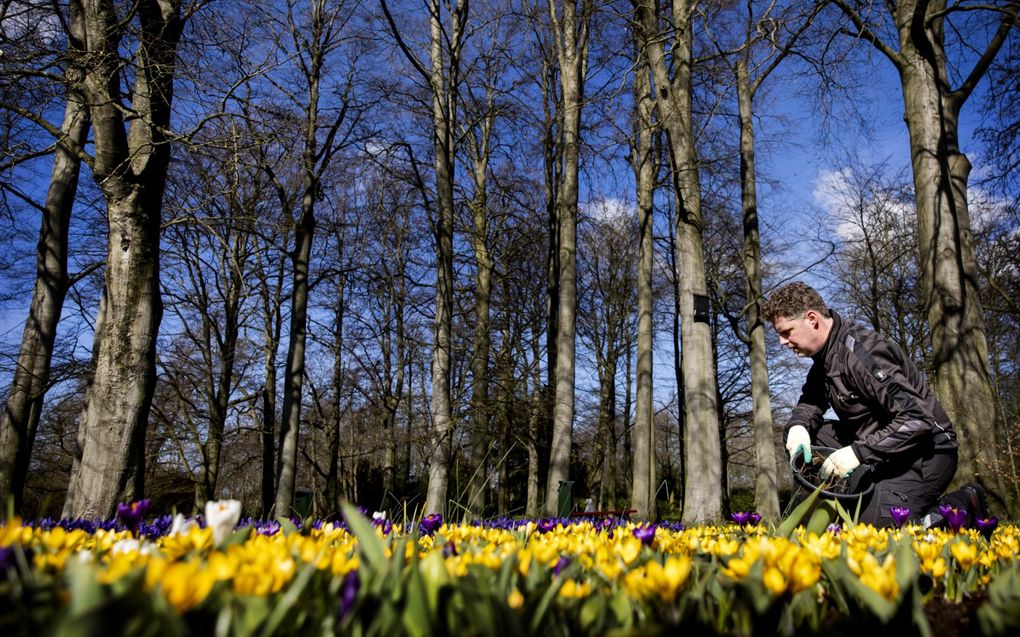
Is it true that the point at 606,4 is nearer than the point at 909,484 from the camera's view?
No

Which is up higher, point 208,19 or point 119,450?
point 208,19

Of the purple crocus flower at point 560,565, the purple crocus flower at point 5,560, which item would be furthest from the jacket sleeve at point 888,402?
the purple crocus flower at point 5,560

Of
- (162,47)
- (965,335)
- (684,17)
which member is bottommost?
(965,335)

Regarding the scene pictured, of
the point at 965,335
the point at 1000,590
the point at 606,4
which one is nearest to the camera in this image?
the point at 1000,590

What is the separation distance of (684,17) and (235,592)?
897 cm

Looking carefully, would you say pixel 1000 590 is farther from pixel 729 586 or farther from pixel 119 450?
pixel 119 450

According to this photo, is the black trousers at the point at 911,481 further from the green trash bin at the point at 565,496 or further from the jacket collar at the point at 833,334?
the green trash bin at the point at 565,496

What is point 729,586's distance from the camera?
1337mm

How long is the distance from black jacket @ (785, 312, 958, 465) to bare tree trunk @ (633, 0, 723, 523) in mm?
3058

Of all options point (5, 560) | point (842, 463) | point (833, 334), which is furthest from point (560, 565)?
point (833, 334)

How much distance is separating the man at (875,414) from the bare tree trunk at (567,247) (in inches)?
241

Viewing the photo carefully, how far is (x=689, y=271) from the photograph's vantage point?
25.0 feet

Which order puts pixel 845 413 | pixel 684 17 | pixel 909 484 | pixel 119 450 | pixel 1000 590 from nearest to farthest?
1. pixel 1000 590
2. pixel 909 484
3. pixel 845 413
4. pixel 119 450
5. pixel 684 17

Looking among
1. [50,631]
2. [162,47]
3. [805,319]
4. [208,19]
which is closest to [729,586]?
[50,631]
